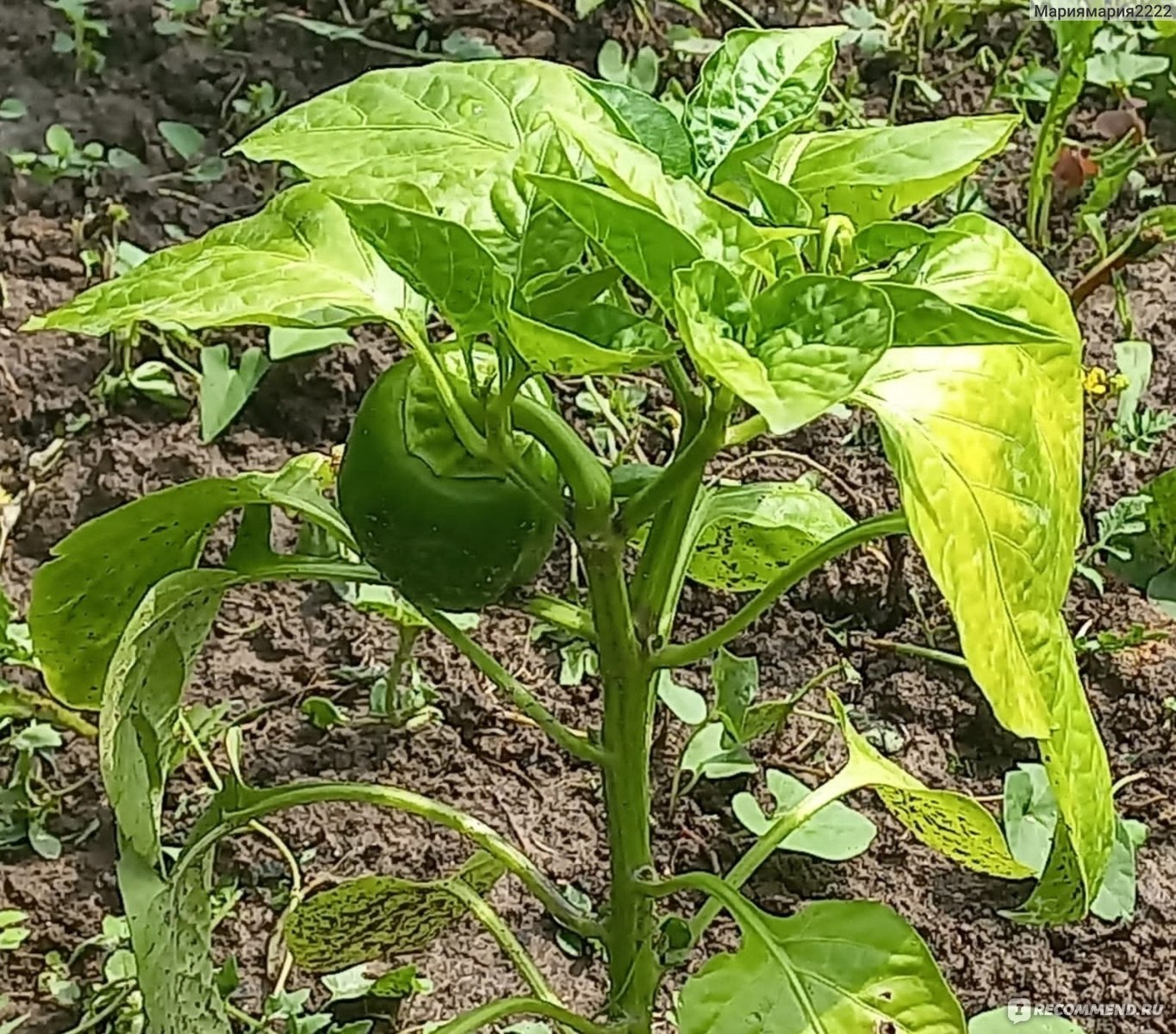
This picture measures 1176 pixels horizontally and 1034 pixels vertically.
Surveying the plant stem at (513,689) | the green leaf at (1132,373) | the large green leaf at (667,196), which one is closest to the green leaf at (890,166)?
the large green leaf at (667,196)

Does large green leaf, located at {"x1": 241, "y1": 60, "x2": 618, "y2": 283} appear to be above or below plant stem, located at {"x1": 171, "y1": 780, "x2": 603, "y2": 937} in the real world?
above

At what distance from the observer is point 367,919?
2.76 ft

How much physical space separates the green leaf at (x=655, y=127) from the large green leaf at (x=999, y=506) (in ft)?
0.33

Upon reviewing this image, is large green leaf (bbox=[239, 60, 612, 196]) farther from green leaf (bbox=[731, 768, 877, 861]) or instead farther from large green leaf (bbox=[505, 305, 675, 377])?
green leaf (bbox=[731, 768, 877, 861])

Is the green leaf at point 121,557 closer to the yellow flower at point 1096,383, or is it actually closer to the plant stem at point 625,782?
the plant stem at point 625,782

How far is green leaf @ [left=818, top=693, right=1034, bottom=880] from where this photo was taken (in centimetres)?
79

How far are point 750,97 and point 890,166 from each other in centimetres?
6

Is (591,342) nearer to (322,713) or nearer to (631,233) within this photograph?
(631,233)

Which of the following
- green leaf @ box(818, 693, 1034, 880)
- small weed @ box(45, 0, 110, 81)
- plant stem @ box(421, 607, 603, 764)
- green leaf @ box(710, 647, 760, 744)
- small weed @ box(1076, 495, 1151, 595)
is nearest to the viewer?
plant stem @ box(421, 607, 603, 764)

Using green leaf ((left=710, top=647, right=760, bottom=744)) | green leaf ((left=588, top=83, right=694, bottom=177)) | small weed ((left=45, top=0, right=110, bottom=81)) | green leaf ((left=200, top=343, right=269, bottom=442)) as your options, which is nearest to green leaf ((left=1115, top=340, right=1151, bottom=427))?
green leaf ((left=710, top=647, right=760, bottom=744))

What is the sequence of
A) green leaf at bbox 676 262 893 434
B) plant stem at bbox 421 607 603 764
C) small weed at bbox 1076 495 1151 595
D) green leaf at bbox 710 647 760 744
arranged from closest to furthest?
green leaf at bbox 676 262 893 434 < plant stem at bbox 421 607 603 764 < green leaf at bbox 710 647 760 744 < small weed at bbox 1076 495 1151 595

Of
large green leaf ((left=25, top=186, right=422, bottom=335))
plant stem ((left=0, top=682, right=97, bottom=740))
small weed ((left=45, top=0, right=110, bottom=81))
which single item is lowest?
plant stem ((left=0, top=682, right=97, bottom=740))

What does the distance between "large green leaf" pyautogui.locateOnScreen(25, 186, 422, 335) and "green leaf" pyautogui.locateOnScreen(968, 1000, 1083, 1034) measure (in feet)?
1.74

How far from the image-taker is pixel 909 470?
536mm
